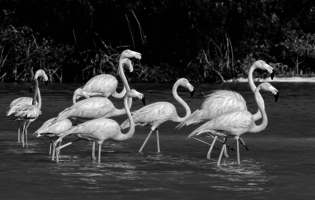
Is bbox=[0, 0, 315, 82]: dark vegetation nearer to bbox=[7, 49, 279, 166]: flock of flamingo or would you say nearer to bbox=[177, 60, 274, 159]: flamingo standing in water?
bbox=[7, 49, 279, 166]: flock of flamingo

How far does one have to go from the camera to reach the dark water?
31.7ft

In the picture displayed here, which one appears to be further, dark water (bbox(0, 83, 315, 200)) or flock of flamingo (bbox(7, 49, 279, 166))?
flock of flamingo (bbox(7, 49, 279, 166))

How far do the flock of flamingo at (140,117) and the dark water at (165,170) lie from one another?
1.03 ft

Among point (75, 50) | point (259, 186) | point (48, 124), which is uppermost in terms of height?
point (75, 50)

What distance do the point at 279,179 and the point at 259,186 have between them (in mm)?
623

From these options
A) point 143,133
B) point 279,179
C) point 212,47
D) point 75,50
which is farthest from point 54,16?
point 279,179

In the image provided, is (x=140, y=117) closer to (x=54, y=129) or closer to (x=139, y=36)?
(x=54, y=129)

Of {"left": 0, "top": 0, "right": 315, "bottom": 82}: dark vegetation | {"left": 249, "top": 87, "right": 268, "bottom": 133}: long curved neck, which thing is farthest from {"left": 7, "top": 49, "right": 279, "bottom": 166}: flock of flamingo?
{"left": 0, "top": 0, "right": 315, "bottom": 82}: dark vegetation

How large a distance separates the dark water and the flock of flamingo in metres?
0.32

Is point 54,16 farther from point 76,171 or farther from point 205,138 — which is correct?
point 76,171

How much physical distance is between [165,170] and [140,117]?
266cm

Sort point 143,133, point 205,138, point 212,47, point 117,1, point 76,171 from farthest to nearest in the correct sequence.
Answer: point 212,47, point 117,1, point 143,133, point 205,138, point 76,171

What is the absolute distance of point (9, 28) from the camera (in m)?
36.4

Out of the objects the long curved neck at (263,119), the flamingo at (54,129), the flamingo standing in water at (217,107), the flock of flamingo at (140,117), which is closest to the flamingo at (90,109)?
the flock of flamingo at (140,117)
